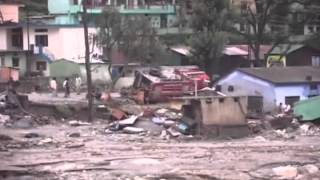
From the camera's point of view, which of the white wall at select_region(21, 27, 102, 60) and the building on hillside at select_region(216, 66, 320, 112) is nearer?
the building on hillside at select_region(216, 66, 320, 112)

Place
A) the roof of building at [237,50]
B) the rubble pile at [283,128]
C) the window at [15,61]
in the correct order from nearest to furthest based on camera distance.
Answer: the rubble pile at [283,128] → the roof of building at [237,50] → the window at [15,61]

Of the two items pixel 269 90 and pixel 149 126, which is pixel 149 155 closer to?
pixel 149 126

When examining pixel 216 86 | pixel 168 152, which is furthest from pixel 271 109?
pixel 168 152

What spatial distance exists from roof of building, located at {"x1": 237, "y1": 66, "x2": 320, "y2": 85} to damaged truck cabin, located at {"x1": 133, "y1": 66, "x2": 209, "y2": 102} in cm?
414

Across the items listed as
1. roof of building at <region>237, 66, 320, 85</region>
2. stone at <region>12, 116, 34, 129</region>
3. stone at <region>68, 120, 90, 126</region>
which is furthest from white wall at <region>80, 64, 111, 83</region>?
stone at <region>12, 116, 34, 129</region>

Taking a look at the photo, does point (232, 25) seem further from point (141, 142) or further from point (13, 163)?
point (13, 163)

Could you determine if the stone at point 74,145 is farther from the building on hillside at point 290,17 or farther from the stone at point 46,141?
the building on hillside at point 290,17

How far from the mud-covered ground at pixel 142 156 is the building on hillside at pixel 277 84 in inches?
443

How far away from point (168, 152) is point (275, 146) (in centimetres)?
491

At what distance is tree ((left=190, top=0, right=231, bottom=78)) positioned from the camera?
53531 mm

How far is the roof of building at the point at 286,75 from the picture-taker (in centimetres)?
4347

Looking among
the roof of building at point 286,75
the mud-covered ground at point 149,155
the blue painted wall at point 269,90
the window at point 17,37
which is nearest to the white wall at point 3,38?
the window at point 17,37

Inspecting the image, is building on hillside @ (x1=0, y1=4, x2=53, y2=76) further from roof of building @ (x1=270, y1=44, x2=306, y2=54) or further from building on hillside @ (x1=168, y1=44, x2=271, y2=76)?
roof of building @ (x1=270, y1=44, x2=306, y2=54)

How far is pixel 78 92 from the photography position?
2277 inches
